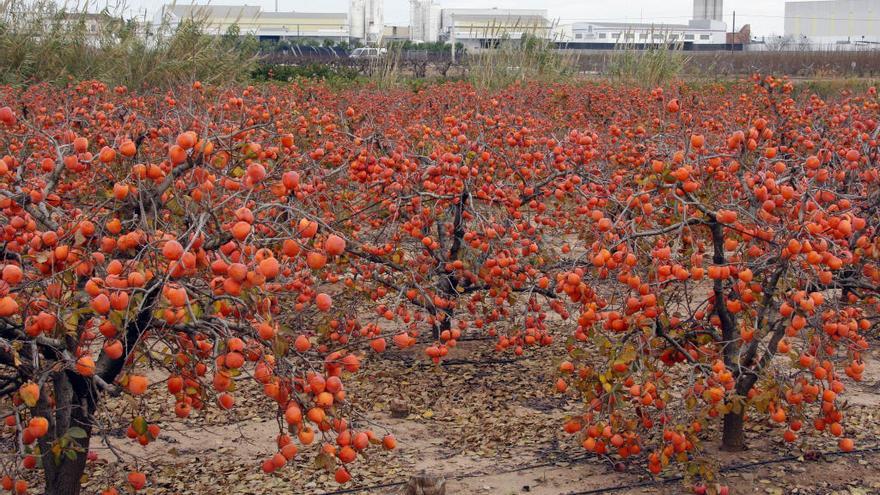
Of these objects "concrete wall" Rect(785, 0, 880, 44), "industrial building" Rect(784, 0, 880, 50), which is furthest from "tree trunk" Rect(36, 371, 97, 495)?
"concrete wall" Rect(785, 0, 880, 44)

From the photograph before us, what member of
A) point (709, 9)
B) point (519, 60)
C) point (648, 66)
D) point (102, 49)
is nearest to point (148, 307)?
point (102, 49)

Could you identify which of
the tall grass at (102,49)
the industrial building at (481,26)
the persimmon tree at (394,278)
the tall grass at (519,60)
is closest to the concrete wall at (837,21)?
the industrial building at (481,26)

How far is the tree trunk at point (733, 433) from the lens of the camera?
16.3 feet

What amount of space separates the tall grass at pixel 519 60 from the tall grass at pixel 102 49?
4.75 metres

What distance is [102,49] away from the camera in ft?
54.4

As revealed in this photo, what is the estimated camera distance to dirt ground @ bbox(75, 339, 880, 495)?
15.5 ft

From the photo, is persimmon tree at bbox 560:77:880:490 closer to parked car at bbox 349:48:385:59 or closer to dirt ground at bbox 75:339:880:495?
dirt ground at bbox 75:339:880:495

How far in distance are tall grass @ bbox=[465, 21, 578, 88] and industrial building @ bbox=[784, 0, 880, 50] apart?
170 feet

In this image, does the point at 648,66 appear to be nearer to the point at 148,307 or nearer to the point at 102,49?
the point at 102,49

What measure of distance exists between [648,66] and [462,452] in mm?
16498

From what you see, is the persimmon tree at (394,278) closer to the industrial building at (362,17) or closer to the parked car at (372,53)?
the parked car at (372,53)

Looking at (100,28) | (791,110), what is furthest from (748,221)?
(100,28)

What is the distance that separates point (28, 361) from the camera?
357 centimetres

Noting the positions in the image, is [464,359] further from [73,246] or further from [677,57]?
[677,57]
